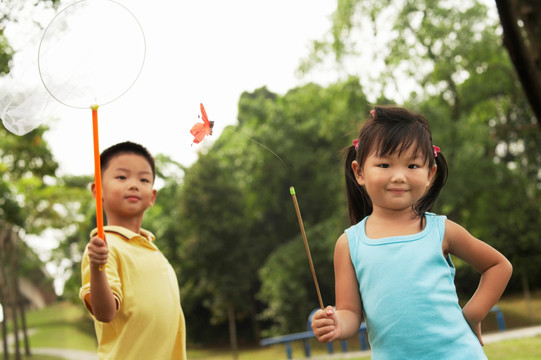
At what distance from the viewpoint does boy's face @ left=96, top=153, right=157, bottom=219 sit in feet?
9.80

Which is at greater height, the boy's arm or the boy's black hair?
the boy's black hair

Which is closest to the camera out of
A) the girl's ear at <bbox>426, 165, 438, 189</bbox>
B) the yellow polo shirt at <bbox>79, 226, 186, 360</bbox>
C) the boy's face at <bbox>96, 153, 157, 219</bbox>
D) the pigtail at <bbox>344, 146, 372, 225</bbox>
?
the girl's ear at <bbox>426, 165, 438, 189</bbox>

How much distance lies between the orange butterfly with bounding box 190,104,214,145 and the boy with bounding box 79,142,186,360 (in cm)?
57

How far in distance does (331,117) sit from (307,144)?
107 inches

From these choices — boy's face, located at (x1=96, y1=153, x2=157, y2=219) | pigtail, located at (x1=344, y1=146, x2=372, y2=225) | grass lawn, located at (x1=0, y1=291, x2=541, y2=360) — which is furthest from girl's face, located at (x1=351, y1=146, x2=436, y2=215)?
grass lawn, located at (x1=0, y1=291, x2=541, y2=360)

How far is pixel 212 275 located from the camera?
2086 cm

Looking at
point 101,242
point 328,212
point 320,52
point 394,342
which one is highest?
point 320,52

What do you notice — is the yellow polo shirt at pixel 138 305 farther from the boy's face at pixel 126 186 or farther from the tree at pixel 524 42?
the tree at pixel 524 42

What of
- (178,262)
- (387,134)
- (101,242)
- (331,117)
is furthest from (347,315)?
(178,262)

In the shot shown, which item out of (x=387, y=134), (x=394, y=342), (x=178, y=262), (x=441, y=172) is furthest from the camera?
(x=178, y=262)

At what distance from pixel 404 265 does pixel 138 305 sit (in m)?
1.23

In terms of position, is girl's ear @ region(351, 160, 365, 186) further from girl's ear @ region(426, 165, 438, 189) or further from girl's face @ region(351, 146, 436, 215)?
girl's ear @ region(426, 165, 438, 189)

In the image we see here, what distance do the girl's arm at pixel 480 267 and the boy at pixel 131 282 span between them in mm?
1281

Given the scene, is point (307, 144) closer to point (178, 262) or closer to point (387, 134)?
point (178, 262)
